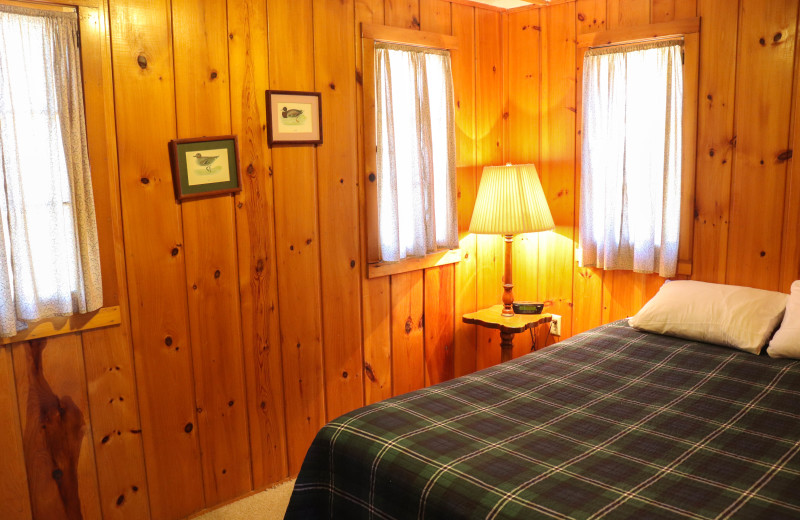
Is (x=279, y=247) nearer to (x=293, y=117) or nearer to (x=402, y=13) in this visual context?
(x=293, y=117)

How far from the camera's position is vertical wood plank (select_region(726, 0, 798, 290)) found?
9.37ft

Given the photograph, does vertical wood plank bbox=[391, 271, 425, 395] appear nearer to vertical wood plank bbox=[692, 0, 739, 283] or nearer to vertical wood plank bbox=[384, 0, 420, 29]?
vertical wood plank bbox=[384, 0, 420, 29]

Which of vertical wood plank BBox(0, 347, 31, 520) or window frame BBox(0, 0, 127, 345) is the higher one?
window frame BBox(0, 0, 127, 345)

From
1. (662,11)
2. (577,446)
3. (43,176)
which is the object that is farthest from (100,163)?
(662,11)

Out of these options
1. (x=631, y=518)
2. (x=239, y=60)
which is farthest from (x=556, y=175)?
(x=631, y=518)

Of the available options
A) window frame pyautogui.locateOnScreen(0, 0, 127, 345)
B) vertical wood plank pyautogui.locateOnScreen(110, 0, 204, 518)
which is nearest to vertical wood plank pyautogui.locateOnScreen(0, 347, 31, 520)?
window frame pyautogui.locateOnScreen(0, 0, 127, 345)

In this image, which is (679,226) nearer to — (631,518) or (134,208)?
(631,518)

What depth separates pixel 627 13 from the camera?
3307 millimetres

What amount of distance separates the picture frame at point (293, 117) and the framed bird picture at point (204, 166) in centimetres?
21

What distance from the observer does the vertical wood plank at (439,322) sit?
11.9 ft

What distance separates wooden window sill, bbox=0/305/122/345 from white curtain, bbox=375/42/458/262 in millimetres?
1320

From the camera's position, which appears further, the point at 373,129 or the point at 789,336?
the point at 373,129

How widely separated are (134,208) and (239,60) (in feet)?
2.42

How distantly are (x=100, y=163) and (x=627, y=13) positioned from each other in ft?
8.24
